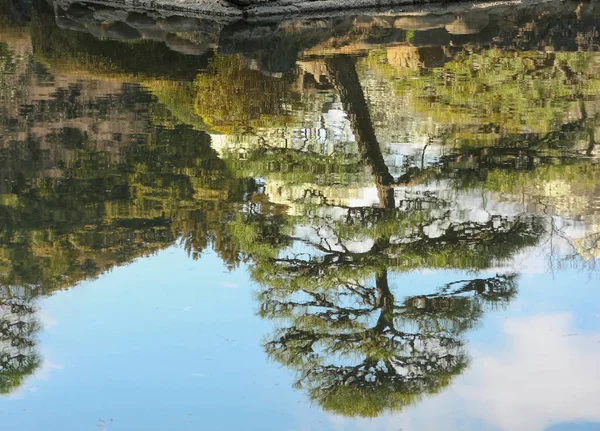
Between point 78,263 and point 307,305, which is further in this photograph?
point 78,263

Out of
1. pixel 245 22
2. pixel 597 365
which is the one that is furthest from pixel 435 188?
pixel 245 22

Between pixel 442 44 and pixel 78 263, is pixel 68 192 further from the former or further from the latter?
pixel 442 44

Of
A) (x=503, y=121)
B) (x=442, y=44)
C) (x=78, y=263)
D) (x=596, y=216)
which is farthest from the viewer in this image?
(x=442, y=44)

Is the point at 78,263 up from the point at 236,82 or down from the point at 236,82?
down

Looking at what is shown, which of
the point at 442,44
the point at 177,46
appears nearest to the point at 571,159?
the point at 442,44

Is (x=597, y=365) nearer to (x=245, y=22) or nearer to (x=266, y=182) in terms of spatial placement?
(x=266, y=182)

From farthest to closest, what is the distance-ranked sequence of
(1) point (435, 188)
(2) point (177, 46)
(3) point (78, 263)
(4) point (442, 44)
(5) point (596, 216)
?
(2) point (177, 46) < (4) point (442, 44) < (1) point (435, 188) < (5) point (596, 216) < (3) point (78, 263)

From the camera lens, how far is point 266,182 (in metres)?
7.25

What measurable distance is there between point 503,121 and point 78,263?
460 centimetres

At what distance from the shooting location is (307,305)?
5.27m

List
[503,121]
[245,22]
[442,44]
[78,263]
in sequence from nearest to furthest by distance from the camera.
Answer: [78,263] < [503,121] < [442,44] < [245,22]

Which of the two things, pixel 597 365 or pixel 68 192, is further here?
pixel 68 192

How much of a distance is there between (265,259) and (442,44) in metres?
7.89

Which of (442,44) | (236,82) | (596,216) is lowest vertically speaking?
(596,216)
